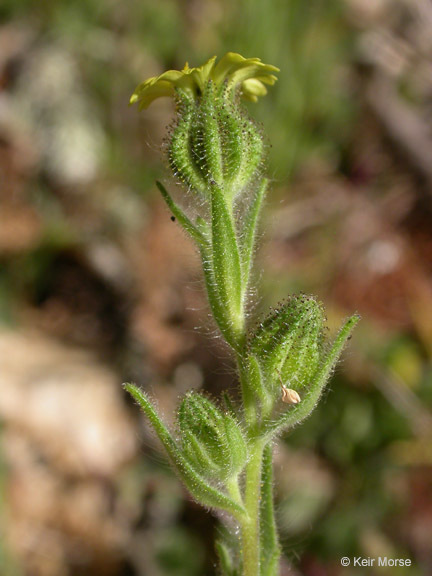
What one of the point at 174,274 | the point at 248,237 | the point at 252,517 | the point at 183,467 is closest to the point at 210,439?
the point at 183,467

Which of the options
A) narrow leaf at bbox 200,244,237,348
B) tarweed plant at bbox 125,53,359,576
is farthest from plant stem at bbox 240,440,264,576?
narrow leaf at bbox 200,244,237,348

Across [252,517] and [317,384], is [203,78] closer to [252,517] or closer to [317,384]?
[317,384]

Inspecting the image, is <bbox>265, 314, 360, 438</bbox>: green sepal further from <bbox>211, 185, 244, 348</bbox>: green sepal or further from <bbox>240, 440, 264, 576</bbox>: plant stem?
<bbox>211, 185, 244, 348</bbox>: green sepal

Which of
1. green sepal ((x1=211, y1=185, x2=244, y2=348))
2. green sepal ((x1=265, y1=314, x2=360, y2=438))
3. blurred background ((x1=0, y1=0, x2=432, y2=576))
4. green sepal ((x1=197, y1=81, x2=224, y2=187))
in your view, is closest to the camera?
green sepal ((x1=265, y1=314, x2=360, y2=438))

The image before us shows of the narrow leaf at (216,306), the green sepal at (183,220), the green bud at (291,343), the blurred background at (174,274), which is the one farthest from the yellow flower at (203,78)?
the blurred background at (174,274)

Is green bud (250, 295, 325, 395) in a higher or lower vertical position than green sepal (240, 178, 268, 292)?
lower

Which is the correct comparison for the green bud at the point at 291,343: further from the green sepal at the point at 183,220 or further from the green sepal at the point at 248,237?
the green sepal at the point at 183,220

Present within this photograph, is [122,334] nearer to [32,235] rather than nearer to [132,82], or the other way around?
[32,235]
